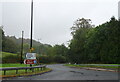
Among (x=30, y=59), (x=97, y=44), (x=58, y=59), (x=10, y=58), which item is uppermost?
(x=97, y=44)

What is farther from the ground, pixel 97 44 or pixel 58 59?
pixel 97 44

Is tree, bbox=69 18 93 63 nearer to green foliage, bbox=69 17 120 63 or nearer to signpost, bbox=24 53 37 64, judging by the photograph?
green foliage, bbox=69 17 120 63

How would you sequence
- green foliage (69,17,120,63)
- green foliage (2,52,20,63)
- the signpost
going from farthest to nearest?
green foliage (2,52,20,63) < green foliage (69,17,120,63) < the signpost

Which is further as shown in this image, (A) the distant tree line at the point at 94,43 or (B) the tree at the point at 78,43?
(B) the tree at the point at 78,43

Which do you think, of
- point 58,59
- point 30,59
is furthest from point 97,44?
Result: point 30,59

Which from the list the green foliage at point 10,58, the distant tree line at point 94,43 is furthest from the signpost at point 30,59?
the green foliage at point 10,58

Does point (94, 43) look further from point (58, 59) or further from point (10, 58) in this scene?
point (58, 59)

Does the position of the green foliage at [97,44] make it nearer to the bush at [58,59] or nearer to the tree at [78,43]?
the tree at [78,43]

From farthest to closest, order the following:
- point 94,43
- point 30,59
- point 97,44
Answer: point 94,43 → point 97,44 → point 30,59

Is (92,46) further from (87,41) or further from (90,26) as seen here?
(90,26)

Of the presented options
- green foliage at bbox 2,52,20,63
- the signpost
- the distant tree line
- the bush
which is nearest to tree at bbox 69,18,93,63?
the distant tree line

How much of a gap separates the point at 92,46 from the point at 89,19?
14.1 m

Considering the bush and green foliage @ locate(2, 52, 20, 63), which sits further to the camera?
the bush

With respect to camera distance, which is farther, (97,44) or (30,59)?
(97,44)
